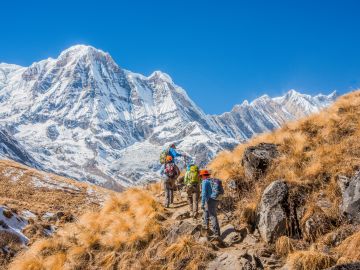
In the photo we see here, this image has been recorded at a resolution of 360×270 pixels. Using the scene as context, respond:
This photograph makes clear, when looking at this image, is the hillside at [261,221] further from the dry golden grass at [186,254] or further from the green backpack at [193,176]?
the green backpack at [193,176]

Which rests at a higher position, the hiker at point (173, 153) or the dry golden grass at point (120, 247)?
the hiker at point (173, 153)

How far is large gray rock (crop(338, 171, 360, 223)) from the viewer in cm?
1127

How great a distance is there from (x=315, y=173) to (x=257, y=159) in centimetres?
242

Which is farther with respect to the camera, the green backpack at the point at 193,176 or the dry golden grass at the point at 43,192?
the dry golden grass at the point at 43,192

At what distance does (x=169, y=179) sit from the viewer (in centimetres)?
1759

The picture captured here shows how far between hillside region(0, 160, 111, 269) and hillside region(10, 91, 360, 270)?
3.35 m

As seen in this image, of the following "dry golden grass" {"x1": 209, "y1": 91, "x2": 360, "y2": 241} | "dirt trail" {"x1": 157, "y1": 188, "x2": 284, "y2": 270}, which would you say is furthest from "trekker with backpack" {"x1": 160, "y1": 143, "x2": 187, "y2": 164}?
"dirt trail" {"x1": 157, "y1": 188, "x2": 284, "y2": 270}

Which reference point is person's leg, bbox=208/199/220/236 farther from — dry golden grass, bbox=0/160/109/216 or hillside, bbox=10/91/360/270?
dry golden grass, bbox=0/160/109/216

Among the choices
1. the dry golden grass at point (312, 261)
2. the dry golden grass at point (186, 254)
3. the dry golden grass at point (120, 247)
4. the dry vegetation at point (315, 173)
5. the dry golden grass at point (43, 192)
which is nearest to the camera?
the dry golden grass at point (312, 261)

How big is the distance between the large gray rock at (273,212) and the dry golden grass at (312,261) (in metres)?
1.77

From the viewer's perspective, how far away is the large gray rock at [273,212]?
12023 mm

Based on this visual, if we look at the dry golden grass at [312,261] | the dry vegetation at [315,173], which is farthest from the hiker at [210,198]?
the dry golden grass at [312,261]

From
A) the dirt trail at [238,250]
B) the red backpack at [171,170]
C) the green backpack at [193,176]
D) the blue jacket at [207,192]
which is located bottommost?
the dirt trail at [238,250]

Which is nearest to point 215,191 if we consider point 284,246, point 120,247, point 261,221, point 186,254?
point 261,221
